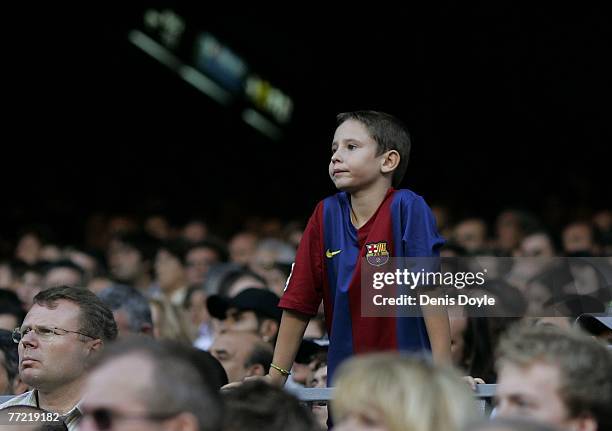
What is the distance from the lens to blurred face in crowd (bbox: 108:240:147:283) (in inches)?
459

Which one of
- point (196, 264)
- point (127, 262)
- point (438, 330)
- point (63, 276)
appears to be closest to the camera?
point (438, 330)

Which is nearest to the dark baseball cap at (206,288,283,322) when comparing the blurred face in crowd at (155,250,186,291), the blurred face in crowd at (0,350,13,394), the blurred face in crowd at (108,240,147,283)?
the blurred face in crowd at (0,350,13,394)

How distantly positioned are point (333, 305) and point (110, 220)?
9.93m

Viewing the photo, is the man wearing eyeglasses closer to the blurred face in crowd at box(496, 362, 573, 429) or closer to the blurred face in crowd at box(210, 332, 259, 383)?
the blurred face in crowd at box(210, 332, 259, 383)

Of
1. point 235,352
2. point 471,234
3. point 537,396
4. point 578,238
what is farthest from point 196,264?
point 537,396

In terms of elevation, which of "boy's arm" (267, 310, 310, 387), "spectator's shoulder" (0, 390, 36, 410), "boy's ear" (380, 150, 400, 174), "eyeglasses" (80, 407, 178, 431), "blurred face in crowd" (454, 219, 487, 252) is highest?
"blurred face in crowd" (454, 219, 487, 252)

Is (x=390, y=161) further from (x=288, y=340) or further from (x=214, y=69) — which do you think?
(x=214, y=69)

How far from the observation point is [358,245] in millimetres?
5387

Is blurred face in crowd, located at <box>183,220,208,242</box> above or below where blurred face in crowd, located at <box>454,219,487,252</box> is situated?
above

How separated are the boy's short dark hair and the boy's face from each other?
2 cm

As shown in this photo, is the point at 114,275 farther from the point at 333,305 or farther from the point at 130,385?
the point at 130,385

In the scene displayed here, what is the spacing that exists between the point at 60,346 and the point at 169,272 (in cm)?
523

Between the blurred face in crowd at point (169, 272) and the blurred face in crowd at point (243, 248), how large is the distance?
2.71 ft

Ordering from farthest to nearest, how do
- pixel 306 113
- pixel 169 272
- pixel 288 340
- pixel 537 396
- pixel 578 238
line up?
pixel 306 113
pixel 169 272
pixel 578 238
pixel 288 340
pixel 537 396
